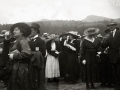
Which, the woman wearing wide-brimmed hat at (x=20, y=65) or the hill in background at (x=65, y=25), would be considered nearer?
the woman wearing wide-brimmed hat at (x=20, y=65)

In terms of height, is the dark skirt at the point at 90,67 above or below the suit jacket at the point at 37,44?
below

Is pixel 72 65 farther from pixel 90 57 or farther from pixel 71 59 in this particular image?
pixel 90 57

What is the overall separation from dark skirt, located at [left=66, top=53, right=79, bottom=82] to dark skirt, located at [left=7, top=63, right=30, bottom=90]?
14.7 ft

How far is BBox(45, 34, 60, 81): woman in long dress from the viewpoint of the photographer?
26.3ft

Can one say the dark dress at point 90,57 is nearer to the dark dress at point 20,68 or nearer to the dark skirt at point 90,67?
the dark skirt at point 90,67

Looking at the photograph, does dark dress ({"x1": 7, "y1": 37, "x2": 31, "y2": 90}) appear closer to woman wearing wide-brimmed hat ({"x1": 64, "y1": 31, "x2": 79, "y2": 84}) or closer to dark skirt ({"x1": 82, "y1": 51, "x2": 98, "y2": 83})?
dark skirt ({"x1": 82, "y1": 51, "x2": 98, "y2": 83})

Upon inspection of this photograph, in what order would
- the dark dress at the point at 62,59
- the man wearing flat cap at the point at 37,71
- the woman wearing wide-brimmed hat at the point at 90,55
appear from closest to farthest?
the man wearing flat cap at the point at 37,71
the woman wearing wide-brimmed hat at the point at 90,55
the dark dress at the point at 62,59

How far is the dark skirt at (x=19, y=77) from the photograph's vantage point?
3.56 m

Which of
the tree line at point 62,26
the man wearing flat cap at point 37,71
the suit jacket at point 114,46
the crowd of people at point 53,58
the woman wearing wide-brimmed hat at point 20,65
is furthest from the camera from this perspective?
the tree line at point 62,26

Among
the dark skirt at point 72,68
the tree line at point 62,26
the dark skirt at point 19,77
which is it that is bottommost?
the dark skirt at point 72,68

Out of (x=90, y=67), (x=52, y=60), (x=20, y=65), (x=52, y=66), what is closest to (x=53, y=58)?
(x=52, y=60)

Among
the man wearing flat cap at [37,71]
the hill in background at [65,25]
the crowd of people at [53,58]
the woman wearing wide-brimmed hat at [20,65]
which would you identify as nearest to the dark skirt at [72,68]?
the crowd of people at [53,58]

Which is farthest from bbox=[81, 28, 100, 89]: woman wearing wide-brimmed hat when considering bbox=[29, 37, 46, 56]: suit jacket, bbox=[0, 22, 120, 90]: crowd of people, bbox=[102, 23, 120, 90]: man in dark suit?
bbox=[29, 37, 46, 56]: suit jacket

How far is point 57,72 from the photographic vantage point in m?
8.16
